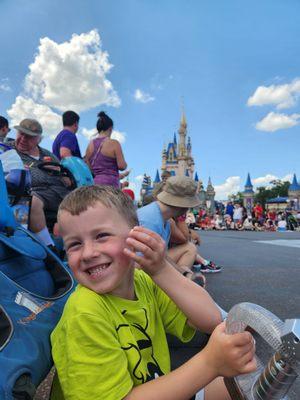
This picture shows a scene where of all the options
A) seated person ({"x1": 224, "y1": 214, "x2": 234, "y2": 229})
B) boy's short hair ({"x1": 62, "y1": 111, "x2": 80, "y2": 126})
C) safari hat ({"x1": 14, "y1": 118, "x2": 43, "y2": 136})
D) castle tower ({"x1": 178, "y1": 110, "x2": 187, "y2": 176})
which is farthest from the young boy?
castle tower ({"x1": 178, "y1": 110, "x2": 187, "y2": 176})

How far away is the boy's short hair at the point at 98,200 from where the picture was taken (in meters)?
1.21

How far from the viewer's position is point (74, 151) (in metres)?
4.35

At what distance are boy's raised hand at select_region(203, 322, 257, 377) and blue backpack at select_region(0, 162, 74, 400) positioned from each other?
0.46 m

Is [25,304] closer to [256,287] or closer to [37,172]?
[37,172]

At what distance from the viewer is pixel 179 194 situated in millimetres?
3080

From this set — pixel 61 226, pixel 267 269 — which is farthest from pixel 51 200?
pixel 267 269

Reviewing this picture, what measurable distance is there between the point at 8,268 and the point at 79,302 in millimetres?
451

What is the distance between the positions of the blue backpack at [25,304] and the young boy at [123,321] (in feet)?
0.28

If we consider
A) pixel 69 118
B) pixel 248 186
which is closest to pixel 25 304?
pixel 69 118

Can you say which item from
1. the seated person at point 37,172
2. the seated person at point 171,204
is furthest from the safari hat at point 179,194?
the seated person at point 37,172

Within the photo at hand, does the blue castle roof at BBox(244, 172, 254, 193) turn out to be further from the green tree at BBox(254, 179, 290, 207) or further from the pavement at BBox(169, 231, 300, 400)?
the pavement at BBox(169, 231, 300, 400)

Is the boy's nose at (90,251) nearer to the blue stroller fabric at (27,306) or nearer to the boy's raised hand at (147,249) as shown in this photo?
the boy's raised hand at (147,249)

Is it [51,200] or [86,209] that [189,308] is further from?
[51,200]

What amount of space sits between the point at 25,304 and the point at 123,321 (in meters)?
0.33
